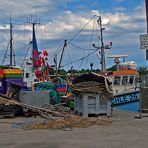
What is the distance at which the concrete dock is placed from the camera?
10891 millimetres

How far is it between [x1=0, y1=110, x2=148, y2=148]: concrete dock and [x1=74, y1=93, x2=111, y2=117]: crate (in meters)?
2.29

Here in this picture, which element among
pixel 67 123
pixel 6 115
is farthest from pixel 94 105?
pixel 6 115

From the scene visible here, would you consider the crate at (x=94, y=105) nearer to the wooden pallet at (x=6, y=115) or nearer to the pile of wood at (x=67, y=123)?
the pile of wood at (x=67, y=123)

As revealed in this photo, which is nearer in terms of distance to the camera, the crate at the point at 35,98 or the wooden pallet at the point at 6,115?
the wooden pallet at the point at 6,115

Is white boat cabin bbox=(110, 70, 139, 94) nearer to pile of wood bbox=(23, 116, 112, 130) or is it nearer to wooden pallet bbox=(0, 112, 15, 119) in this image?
wooden pallet bbox=(0, 112, 15, 119)

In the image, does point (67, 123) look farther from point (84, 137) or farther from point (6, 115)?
point (6, 115)

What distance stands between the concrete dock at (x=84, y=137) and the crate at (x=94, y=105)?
2.29 meters

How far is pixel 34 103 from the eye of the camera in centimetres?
1922

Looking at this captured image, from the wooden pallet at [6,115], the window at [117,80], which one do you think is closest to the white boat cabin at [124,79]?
the window at [117,80]

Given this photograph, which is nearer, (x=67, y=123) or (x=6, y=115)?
(x=67, y=123)

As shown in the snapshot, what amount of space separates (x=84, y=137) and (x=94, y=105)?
5.80 m

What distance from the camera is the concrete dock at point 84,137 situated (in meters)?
10.9

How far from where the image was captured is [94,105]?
58.7ft

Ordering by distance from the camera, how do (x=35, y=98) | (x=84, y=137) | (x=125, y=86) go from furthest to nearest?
(x=125, y=86) → (x=35, y=98) → (x=84, y=137)
